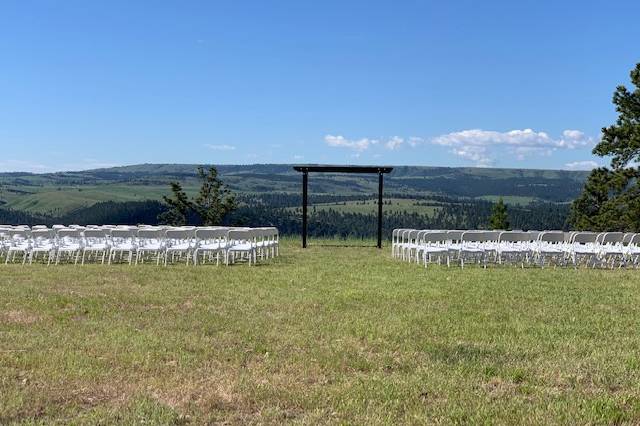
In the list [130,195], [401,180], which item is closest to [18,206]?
[130,195]

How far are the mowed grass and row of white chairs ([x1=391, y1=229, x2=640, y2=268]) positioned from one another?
139 inches

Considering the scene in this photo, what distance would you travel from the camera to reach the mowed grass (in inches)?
164

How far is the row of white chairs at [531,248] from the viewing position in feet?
45.3

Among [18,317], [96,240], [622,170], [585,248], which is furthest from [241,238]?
[622,170]

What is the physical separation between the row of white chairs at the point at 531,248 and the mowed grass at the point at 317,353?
3530 mm

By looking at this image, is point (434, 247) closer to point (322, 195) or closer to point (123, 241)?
point (123, 241)

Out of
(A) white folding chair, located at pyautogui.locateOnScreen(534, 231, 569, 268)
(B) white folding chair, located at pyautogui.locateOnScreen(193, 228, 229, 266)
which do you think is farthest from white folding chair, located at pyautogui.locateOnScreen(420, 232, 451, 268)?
(B) white folding chair, located at pyautogui.locateOnScreen(193, 228, 229, 266)

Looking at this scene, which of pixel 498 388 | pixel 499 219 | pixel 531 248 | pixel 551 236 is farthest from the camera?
pixel 499 219

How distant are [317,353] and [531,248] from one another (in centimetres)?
979

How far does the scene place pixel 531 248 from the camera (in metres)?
14.3

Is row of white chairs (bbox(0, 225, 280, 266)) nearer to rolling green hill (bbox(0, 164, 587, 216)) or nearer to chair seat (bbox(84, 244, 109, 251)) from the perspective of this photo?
chair seat (bbox(84, 244, 109, 251))

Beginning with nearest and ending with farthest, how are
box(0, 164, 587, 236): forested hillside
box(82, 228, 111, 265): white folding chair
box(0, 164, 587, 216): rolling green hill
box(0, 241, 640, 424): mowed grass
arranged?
box(0, 241, 640, 424): mowed grass
box(82, 228, 111, 265): white folding chair
box(0, 164, 587, 236): forested hillside
box(0, 164, 587, 216): rolling green hill

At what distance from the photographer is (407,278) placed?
36.4 feet

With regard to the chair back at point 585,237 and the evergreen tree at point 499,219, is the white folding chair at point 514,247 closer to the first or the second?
the chair back at point 585,237
